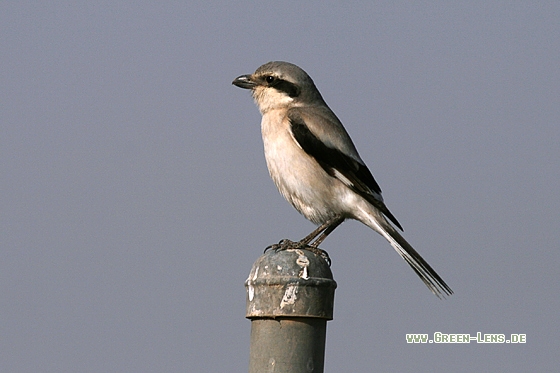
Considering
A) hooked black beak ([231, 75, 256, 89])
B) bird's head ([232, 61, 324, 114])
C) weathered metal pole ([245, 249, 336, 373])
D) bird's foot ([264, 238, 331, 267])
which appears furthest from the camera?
hooked black beak ([231, 75, 256, 89])

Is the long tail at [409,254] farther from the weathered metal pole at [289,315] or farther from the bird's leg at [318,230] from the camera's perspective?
the weathered metal pole at [289,315]

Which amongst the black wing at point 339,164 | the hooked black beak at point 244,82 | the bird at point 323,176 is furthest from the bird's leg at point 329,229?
the hooked black beak at point 244,82

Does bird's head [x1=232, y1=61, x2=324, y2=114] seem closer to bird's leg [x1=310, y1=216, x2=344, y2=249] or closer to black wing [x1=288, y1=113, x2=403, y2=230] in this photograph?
black wing [x1=288, y1=113, x2=403, y2=230]

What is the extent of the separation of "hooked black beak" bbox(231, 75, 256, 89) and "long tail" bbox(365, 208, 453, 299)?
1695 millimetres

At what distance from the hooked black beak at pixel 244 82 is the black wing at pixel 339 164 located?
884 millimetres

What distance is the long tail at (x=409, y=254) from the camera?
228 inches

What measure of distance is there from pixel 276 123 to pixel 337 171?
679 mm

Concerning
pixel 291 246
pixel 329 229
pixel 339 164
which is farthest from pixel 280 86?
pixel 291 246

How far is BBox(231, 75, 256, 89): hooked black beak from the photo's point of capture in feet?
23.6

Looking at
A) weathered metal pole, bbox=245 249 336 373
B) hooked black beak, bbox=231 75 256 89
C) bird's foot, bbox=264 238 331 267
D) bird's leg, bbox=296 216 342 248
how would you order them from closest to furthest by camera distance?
weathered metal pole, bbox=245 249 336 373 < bird's foot, bbox=264 238 331 267 < bird's leg, bbox=296 216 342 248 < hooked black beak, bbox=231 75 256 89

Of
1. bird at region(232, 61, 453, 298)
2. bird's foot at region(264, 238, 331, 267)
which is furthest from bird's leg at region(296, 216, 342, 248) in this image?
bird's foot at region(264, 238, 331, 267)

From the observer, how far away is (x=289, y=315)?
3.74 metres

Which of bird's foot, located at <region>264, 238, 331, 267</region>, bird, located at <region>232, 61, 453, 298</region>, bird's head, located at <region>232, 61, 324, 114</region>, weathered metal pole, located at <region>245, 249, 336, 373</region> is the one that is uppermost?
bird's head, located at <region>232, 61, 324, 114</region>

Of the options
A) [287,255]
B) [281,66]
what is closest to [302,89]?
[281,66]
